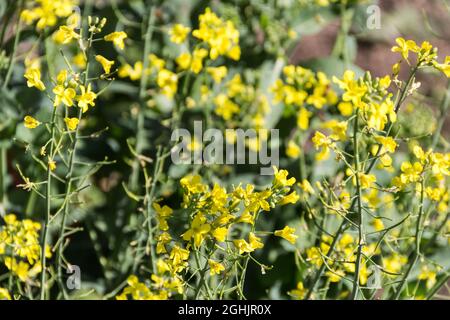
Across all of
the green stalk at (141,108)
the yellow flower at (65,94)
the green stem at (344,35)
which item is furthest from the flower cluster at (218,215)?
the green stem at (344,35)

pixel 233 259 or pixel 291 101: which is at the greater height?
pixel 291 101

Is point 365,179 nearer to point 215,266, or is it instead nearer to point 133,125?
point 215,266

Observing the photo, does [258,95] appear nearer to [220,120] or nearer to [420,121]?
[220,120]

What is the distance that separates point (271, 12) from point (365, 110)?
1.51m

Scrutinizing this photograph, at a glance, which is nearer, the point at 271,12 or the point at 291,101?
the point at 291,101

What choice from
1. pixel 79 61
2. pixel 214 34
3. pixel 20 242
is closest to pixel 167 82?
pixel 214 34

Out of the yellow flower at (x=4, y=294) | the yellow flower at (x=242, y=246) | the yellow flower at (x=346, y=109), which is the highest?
the yellow flower at (x=346, y=109)

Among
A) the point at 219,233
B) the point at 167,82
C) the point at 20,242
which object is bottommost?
the point at 20,242

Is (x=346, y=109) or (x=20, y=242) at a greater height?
(x=346, y=109)

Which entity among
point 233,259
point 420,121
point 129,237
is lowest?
point 129,237

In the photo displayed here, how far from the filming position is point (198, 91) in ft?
9.48

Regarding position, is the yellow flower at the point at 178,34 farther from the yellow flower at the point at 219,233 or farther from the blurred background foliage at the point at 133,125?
the yellow flower at the point at 219,233
